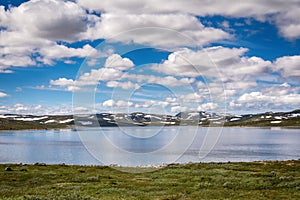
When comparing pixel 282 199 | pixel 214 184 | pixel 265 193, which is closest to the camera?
pixel 282 199

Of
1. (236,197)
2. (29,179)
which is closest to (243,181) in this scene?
(236,197)

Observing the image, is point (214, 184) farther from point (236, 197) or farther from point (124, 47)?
point (124, 47)

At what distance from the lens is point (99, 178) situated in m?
42.6

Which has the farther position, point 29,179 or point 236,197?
point 29,179

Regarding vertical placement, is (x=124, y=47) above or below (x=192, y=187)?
above

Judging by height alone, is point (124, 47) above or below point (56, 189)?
above

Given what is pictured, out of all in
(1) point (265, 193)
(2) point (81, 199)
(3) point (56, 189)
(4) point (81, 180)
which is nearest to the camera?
(2) point (81, 199)

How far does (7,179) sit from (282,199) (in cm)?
3291

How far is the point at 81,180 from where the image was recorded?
41.0m

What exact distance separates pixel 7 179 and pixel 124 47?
2352 centimetres

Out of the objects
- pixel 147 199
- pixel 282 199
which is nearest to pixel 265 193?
pixel 282 199

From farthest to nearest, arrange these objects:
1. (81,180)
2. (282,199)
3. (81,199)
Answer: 1. (81,180)
2. (282,199)
3. (81,199)

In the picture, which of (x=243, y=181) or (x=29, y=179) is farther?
(x=29, y=179)

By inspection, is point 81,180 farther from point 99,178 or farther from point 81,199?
point 81,199
